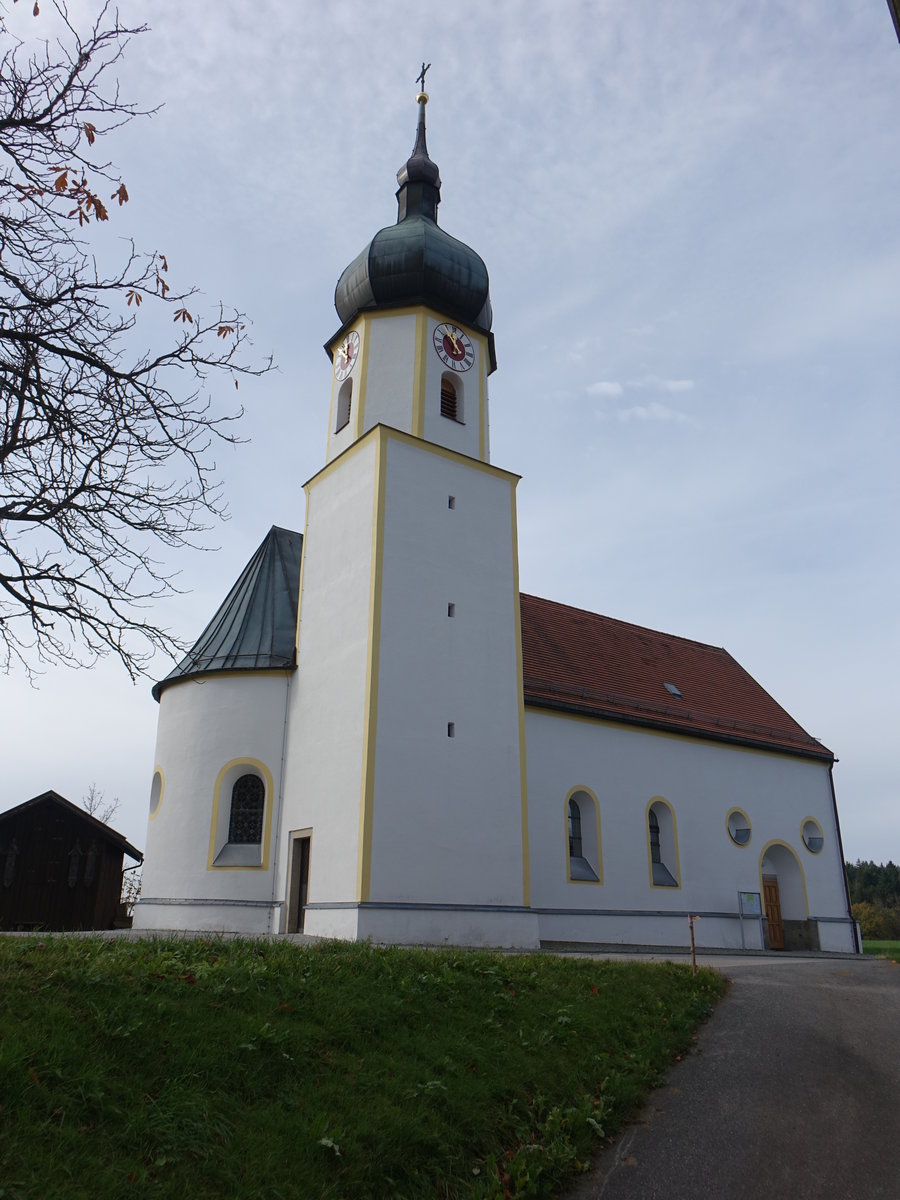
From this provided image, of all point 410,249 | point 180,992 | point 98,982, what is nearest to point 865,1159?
point 180,992

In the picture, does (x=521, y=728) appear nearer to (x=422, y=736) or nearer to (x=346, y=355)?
(x=422, y=736)

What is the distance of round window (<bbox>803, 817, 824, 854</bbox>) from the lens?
24719mm

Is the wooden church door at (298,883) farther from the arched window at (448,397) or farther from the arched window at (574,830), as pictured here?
the arched window at (448,397)

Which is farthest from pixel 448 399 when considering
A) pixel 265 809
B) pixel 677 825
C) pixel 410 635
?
pixel 677 825

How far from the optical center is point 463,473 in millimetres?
18938

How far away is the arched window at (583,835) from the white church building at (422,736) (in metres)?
0.04

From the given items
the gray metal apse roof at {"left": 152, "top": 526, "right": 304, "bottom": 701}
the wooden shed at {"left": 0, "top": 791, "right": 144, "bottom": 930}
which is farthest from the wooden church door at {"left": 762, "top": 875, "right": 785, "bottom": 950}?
the wooden shed at {"left": 0, "top": 791, "right": 144, "bottom": 930}

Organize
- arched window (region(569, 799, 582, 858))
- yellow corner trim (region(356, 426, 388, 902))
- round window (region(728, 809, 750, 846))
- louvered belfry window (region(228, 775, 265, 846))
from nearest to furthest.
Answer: yellow corner trim (region(356, 426, 388, 902))
louvered belfry window (region(228, 775, 265, 846))
arched window (region(569, 799, 582, 858))
round window (region(728, 809, 750, 846))

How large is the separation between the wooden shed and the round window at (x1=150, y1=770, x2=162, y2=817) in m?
1.47

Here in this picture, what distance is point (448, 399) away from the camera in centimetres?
1998

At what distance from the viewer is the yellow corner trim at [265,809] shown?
56.9 feet

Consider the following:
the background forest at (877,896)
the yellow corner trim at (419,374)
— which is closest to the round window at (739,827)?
the yellow corner trim at (419,374)

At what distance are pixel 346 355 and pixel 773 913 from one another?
675 inches

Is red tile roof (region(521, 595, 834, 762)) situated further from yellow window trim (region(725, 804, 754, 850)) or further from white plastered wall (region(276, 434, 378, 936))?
white plastered wall (region(276, 434, 378, 936))
